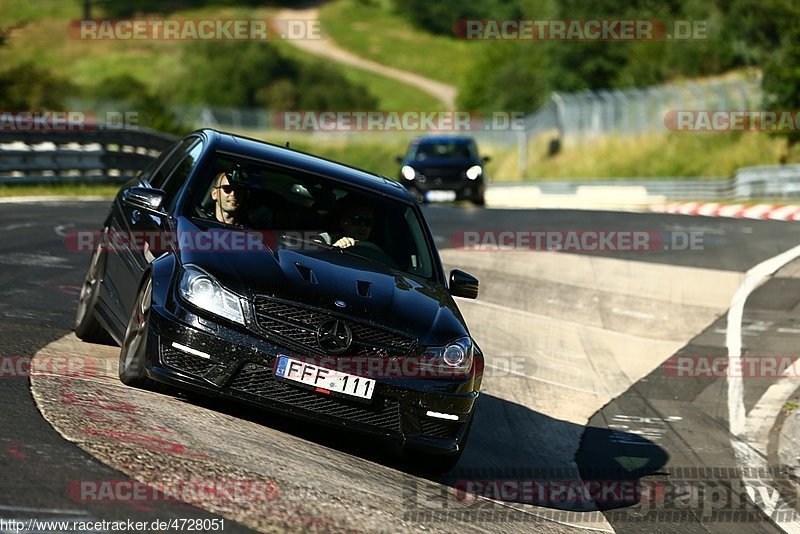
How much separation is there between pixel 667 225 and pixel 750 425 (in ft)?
36.2

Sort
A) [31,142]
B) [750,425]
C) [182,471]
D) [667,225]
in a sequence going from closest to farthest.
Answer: [182,471] → [750,425] → [667,225] → [31,142]

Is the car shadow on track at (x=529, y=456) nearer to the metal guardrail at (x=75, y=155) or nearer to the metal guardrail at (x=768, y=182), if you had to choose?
the metal guardrail at (x=75, y=155)

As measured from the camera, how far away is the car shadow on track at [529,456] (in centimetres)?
734

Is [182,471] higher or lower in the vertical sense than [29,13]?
lower

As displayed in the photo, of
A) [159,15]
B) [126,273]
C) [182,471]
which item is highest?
[159,15]

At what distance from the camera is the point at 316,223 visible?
26.5 feet

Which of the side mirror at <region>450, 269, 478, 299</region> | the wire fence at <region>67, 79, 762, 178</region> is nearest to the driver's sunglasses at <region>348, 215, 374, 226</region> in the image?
the side mirror at <region>450, 269, 478, 299</region>

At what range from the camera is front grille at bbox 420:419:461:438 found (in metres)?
6.87

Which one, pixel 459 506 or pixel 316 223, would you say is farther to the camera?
pixel 316 223

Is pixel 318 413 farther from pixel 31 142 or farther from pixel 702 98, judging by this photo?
pixel 702 98

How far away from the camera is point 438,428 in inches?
273

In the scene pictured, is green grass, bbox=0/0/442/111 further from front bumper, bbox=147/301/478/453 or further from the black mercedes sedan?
front bumper, bbox=147/301/478/453

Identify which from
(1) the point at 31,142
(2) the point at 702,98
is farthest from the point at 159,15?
(1) the point at 31,142

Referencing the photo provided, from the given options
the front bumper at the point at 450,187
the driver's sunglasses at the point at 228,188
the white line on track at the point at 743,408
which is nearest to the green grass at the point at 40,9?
the front bumper at the point at 450,187
